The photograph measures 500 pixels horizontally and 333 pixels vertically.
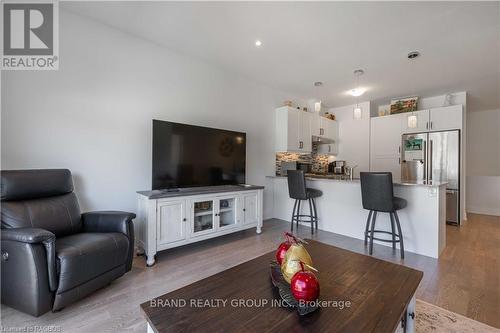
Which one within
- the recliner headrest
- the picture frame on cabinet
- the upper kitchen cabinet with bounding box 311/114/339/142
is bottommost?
the recliner headrest

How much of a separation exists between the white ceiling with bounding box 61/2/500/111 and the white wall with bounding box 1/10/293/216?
0.83 ft

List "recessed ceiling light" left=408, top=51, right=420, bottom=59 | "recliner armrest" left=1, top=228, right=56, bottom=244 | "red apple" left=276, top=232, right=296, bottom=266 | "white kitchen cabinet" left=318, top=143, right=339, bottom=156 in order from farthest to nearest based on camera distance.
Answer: "white kitchen cabinet" left=318, top=143, right=339, bottom=156
"recessed ceiling light" left=408, top=51, right=420, bottom=59
"recliner armrest" left=1, top=228, right=56, bottom=244
"red apple" left=276, top=232, right=296, bottom=266

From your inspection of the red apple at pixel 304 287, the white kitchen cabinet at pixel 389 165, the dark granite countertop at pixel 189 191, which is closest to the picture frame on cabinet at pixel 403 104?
the white kitchen cabinet at pixel 389 165

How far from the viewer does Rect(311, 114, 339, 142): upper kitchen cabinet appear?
5.03 m

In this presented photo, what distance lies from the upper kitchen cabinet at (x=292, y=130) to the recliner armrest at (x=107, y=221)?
310cm

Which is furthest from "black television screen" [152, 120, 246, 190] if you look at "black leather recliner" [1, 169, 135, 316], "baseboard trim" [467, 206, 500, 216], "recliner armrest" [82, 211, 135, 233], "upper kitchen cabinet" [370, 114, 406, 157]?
"baseboard trim" [467, 206, 500, 216]

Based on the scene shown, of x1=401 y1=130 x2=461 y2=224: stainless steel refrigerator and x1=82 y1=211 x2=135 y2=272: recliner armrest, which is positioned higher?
x1=401 y1=130 x2=461 y2=224: stainless steel refrigerator

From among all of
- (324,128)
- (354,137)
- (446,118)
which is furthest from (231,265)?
(446,118)

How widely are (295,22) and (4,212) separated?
316 centimetres

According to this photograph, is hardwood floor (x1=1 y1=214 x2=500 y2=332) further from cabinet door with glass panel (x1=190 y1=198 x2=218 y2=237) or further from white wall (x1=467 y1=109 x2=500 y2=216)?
white wall (x1=467 y1=109 x2=500 y2=216)

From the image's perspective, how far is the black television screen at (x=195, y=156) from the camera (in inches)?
107

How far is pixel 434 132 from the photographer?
175 inches

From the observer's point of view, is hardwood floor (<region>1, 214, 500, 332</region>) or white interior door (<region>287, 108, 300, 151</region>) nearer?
hardwood floor (<region>1, 214, 500, 332</region>)

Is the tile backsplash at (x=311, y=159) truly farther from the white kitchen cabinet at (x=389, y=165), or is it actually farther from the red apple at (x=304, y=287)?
the red apple at (x=304, y=287)
